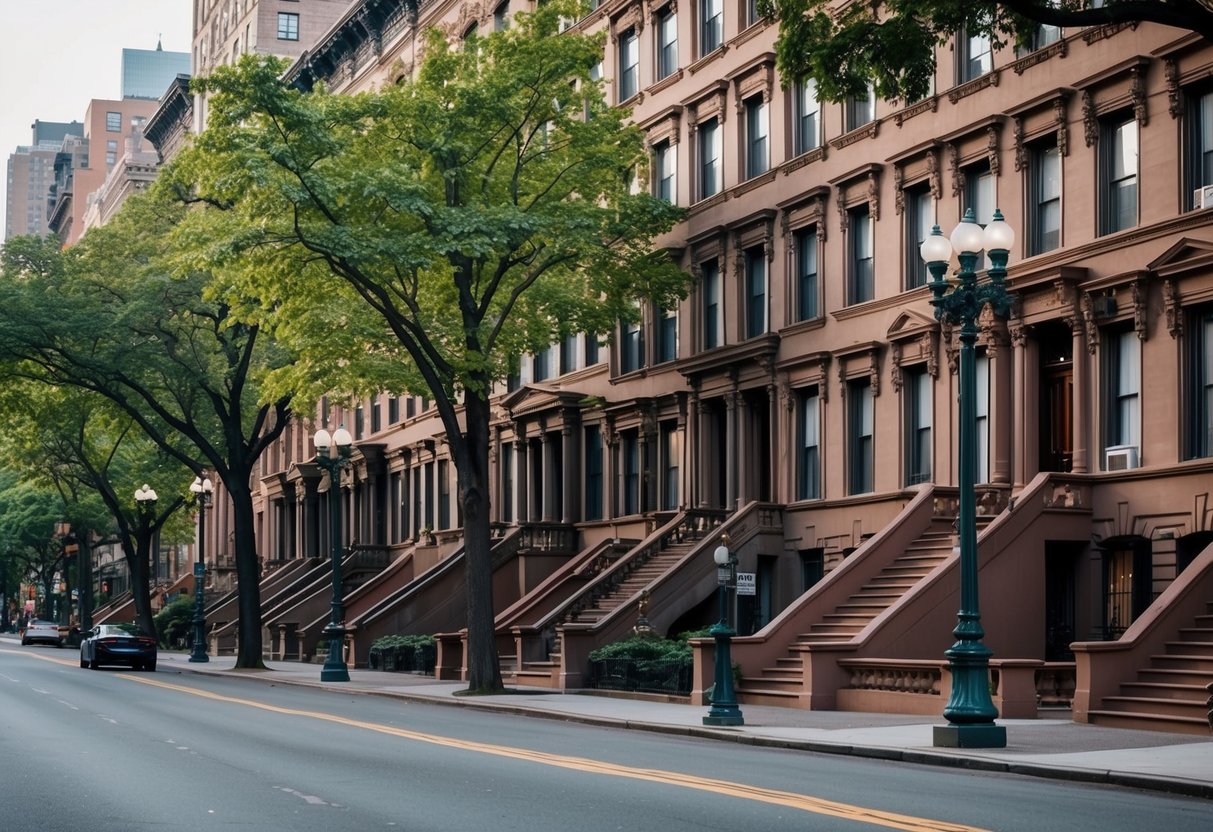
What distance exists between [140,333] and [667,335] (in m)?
15.3

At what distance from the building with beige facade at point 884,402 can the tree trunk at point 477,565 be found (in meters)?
2.08

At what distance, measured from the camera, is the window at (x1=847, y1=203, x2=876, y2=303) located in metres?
36.3

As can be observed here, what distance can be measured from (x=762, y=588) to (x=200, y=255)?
14133 millimetres

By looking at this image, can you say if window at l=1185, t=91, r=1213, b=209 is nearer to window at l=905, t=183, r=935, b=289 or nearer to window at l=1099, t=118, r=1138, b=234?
window at l=1099, t=118, r=1138, b=234

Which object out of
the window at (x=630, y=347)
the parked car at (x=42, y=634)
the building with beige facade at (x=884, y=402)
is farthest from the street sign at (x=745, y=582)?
the parked car at (x=42, y=634)

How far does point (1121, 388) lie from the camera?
29531 millimetres

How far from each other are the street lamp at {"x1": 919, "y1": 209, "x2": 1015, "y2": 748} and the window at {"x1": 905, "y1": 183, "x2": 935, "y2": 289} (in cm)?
1244

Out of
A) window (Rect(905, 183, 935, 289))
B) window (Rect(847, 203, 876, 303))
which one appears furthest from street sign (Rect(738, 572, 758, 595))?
window (Rect(847, 203, 876, 303))

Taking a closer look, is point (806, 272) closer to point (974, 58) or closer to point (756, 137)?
point (756, 137)

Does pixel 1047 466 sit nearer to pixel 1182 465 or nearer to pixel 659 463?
pixel 1182 465

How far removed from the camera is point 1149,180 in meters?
28.5

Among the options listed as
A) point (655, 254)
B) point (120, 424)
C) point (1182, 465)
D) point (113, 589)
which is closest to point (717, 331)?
point (655, 254)

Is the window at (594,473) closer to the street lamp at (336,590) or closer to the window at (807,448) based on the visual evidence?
the street lamp at (336,590)

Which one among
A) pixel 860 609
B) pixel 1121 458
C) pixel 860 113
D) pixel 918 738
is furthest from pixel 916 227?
pixel 918 738
